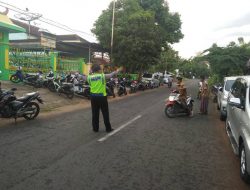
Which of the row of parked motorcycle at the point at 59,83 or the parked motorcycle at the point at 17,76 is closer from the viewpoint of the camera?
the row of parked motorcycle at the point at 59,83

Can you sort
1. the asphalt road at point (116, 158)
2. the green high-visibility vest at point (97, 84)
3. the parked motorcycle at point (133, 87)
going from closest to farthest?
the asphalt road at point (116, 158) → the green high-visibility vest at point (97, 84) → the parked motorcycle at point (133, 87)

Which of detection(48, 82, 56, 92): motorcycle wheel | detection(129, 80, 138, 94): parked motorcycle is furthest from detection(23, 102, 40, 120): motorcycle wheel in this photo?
detection(129, 80, 138, 94): parked motorcycle

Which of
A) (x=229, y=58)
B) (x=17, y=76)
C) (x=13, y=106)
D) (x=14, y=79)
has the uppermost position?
(x=229, y=58)

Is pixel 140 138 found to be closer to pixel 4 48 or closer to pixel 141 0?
pixel 4 48

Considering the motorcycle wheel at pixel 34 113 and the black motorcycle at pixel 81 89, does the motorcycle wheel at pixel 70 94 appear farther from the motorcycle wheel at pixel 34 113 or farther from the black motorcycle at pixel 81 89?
the motorcycle wheel at pixel 34 113

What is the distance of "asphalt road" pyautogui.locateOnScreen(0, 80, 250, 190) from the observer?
4.87m

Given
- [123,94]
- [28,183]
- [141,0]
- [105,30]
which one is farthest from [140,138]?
[141,0]

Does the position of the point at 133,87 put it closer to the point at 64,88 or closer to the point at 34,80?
the point at 34,80

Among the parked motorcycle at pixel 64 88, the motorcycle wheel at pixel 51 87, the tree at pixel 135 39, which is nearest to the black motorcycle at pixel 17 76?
the motorcycle wheel at pixel 51 87

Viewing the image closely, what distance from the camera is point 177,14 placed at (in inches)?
1828

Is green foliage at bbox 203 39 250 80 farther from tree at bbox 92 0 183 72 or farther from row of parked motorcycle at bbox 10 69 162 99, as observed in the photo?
tree at bbox 92 0 183 72

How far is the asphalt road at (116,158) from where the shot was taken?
4.87 m

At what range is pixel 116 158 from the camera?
6191 mm

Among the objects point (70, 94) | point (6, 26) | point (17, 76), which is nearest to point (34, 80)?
point (17, 76)
